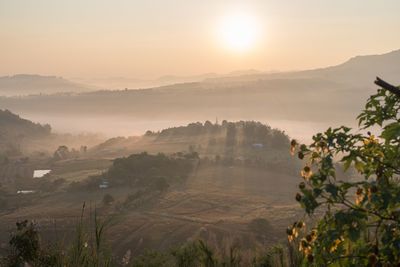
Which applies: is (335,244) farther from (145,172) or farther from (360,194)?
(145,172)

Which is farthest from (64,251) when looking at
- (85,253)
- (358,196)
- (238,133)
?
(238,133)

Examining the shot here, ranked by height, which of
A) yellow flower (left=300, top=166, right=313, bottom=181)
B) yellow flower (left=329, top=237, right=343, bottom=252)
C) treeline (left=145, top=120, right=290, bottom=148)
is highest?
treeline (left=145, top=120, right=290, bottom=148)

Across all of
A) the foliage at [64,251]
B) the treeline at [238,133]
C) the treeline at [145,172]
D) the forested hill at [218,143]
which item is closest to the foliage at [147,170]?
the treeline at [145,172]

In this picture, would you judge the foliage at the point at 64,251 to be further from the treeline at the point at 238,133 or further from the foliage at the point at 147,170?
the treeline at the point at 238,133

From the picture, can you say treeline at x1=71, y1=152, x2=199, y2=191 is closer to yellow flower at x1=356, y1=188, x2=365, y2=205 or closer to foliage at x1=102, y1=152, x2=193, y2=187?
foliage at x1=102, y1=152, x2=193, y2=187

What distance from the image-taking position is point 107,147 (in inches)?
7308

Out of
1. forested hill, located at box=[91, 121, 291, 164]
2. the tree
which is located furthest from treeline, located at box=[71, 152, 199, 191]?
the tree

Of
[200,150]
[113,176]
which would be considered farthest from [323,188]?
[200,150]

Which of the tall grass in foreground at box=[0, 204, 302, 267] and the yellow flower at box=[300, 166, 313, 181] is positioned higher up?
the yellow flower at box=[300, 166, 313, 181]

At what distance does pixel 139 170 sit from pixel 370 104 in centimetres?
10818

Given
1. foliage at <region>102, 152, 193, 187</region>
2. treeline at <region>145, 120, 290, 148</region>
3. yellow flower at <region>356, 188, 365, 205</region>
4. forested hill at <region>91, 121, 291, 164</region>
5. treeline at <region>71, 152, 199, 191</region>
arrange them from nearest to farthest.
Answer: yellow flower at <region>356, 188, 365, 205</region> → treeline at <region>71, 152, 199, 191</region> → foliage at <region>102, 152, 193, 187</region> → forested hill at <region>91, 121, 291, 164</region> → treeline at <region>145, 120, 290, 148</region>

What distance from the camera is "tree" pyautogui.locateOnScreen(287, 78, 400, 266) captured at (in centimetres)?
395

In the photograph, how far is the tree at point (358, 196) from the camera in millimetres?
3945

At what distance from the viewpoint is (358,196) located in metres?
4.47
